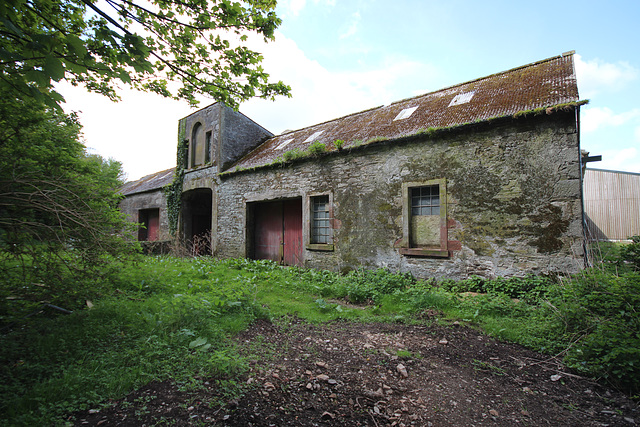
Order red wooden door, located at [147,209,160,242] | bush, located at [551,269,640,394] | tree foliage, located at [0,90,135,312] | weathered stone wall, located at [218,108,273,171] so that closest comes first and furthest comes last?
bush, located at [551,269,640,394] → tree foliage, located at [0,90,135,312] → weathered stone wall, located at [218,108,273,171] → red wooden door, located at [147,209,160,242]

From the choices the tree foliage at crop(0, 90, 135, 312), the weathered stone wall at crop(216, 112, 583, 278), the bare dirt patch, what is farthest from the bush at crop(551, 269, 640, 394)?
the tree foliage at crop(0, 90, 135, 312)

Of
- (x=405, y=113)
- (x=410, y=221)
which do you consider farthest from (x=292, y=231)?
(x=405, y=113)

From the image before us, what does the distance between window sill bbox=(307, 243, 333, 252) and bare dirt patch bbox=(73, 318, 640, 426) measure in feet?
14.4

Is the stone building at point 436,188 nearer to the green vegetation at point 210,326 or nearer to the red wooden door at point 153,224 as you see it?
the green vegetation at point 210,326

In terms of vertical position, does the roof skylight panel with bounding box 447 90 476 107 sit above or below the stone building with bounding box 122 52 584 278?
above

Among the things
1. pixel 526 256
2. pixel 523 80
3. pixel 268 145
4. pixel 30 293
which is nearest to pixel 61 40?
pixel 30 293

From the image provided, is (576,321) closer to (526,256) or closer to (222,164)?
(526,256)

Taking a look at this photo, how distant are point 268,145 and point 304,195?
201 inches

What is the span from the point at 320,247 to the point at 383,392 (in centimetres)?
578

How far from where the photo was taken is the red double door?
962 cm

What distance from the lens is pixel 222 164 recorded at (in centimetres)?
1182

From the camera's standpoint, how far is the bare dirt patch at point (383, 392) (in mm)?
2258

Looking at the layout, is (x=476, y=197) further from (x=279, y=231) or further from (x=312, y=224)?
(x=279, y=231)

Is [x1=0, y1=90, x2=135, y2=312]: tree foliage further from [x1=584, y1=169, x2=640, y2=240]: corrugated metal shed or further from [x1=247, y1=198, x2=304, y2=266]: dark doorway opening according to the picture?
[x1=584, y1=169, x2=640, y2=240]: corrugated metal shed
